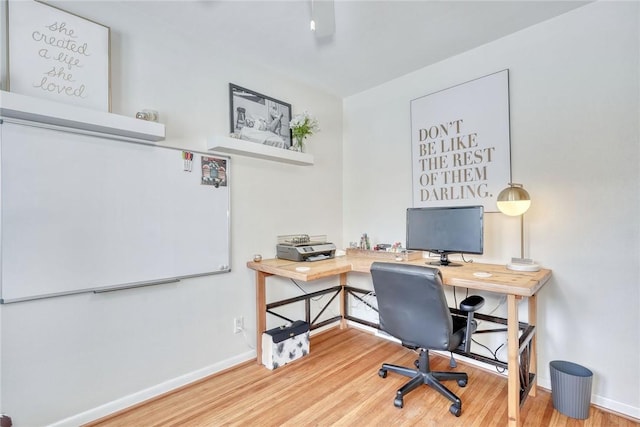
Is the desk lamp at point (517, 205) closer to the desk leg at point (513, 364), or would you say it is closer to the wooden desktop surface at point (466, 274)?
the wooden desktop surface at point (466, 274)

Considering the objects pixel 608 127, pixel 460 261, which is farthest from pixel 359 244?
pixel 608 127

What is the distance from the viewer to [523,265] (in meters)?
2.03

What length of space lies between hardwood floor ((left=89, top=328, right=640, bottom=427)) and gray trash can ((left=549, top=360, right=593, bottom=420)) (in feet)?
0.16

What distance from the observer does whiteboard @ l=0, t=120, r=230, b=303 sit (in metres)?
1.60

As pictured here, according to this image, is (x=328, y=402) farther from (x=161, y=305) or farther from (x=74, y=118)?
(x=74, y=118)

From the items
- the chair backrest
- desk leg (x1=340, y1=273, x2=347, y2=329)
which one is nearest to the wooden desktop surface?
the chair backrest

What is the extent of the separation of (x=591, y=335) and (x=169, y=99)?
3.38 meters

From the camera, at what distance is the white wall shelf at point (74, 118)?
1484mm

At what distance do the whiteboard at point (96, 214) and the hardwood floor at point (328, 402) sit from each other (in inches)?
33.6

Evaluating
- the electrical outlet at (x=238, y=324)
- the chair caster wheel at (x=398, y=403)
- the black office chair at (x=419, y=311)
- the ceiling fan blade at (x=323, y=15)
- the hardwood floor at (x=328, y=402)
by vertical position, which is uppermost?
the ceiling fan blade at (x=323, y=15)

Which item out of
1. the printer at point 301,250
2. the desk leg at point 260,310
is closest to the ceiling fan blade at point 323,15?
the printer at point 301,250

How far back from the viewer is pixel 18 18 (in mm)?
1598

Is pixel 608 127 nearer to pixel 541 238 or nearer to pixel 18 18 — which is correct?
pixel 541 238

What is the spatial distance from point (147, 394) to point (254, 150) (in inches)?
75.9
